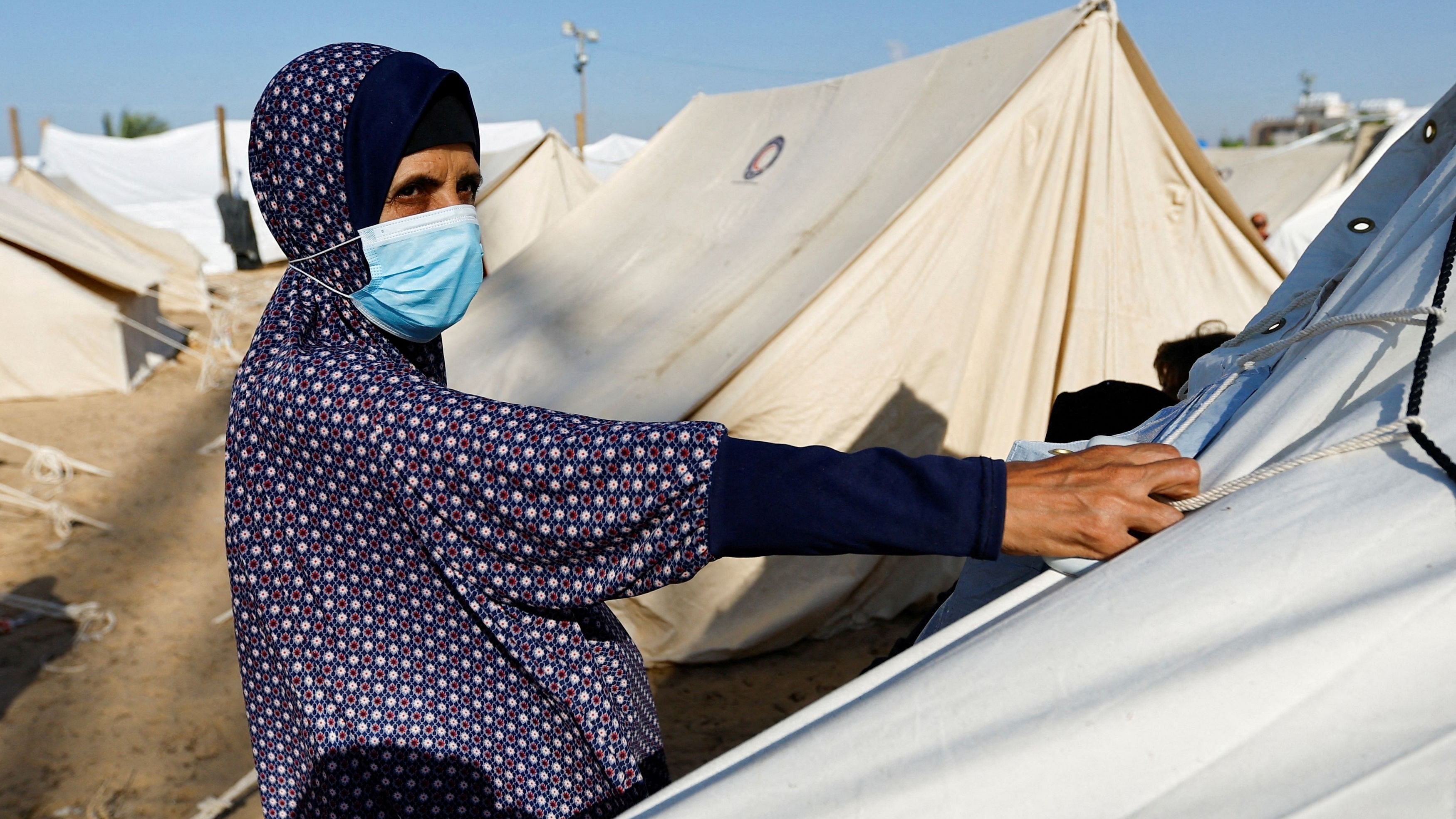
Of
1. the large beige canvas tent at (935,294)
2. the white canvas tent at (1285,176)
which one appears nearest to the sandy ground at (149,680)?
the large beige canvas tent at (935,294)

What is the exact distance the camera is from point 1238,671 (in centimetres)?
72

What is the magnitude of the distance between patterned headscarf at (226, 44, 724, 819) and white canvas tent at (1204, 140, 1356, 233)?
13.5 m

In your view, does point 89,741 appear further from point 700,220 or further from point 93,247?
point 93,247

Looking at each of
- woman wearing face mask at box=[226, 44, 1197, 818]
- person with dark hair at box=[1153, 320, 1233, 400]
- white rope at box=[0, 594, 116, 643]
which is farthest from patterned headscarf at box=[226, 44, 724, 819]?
white rope at box=[0, 594, 116, 643]

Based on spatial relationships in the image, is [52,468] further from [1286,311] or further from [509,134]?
[509,134]

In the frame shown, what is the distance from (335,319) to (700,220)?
153 inches

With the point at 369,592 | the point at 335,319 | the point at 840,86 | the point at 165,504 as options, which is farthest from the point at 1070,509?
the point at 165,504

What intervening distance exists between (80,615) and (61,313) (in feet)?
14.8

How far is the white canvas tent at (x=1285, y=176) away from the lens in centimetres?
1276

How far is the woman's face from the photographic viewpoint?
43.7 inches

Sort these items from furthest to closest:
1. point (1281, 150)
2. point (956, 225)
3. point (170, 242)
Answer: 1. point (1281, 150)
2. point (170, 242)
3. point (956, 225)

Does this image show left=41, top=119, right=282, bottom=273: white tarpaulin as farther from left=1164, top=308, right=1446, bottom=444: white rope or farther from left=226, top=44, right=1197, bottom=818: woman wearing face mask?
left=1164, top=308, right=1446, bottom=444: white rope

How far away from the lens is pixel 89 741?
3.31 m

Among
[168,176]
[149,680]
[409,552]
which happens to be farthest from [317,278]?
[168,176]
